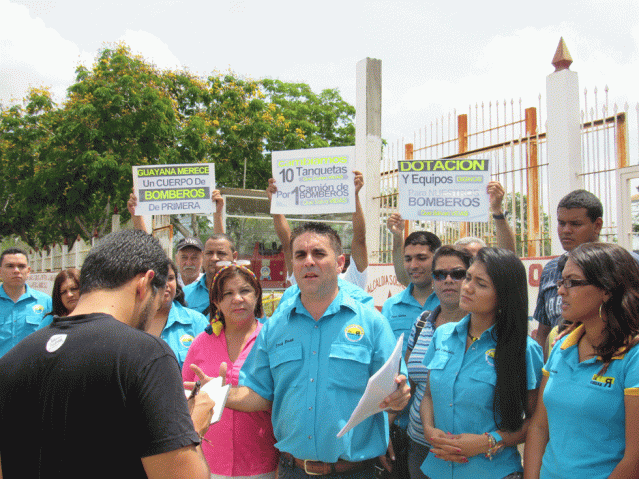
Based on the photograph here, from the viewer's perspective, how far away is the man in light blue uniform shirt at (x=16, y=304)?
5441mm

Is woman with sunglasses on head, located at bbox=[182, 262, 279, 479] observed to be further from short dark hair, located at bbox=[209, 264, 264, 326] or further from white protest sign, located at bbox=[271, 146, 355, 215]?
white protest sign, located at bbox=[271, 146, 355, 215]

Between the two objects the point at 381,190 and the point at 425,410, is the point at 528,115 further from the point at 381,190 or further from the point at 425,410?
the point at 425,410

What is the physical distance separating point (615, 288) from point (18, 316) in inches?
219

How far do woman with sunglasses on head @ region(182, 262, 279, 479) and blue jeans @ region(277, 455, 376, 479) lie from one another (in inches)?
10.0

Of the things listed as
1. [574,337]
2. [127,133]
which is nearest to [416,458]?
[574,337]

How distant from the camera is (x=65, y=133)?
16.1 m

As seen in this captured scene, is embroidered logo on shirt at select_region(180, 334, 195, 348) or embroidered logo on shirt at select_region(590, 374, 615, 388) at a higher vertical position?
embroidered logo on shirt at select_region(590, 374, 615, 388)

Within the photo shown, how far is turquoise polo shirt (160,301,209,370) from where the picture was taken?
3578mm

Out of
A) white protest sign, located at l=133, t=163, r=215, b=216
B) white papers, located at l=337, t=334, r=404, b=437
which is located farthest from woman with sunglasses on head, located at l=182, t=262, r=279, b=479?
white protest sign, located at l=133, t=163, r=215, b=216

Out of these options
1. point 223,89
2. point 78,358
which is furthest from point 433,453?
point 223,89

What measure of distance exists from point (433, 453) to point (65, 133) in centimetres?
1648

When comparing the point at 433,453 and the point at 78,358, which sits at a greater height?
the point at 78,358

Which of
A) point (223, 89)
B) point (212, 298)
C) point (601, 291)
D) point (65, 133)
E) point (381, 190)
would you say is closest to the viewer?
point (601, 291)

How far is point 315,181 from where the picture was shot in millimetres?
4945
